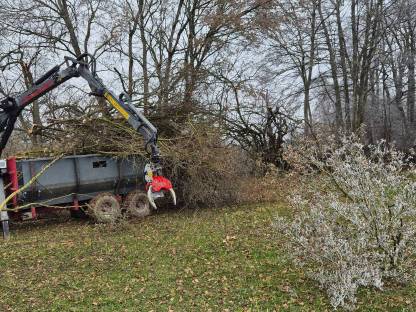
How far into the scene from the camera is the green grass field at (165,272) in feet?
17.6

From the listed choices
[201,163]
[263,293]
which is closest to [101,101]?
[201,163]

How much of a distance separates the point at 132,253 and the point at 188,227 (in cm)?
213

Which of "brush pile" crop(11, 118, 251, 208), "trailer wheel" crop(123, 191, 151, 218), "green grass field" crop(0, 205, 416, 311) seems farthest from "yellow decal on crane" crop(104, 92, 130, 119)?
"trailer wheel" crop(123, 191, 151, 218)

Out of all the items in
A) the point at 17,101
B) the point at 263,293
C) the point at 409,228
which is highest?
the point at 17,101

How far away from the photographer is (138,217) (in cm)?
1142

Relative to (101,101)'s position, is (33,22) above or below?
above

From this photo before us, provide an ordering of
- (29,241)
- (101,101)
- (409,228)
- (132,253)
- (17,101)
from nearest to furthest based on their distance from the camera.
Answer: (409,228) → (132,253) → (17,101) → (29,241) → (101,101)

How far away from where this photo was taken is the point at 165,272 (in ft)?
21.5

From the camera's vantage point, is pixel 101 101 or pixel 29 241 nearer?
pixel 29 241

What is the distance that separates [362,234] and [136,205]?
692cm

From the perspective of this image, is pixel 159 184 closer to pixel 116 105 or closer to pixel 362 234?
pixel 116 105

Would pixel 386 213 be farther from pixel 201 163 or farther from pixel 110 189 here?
pixel 110 189

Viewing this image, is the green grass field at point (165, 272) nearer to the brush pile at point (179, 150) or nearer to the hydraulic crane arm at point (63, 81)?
the hydraulic crane arm at point (63, 81)

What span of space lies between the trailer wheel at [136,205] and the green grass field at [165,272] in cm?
133
